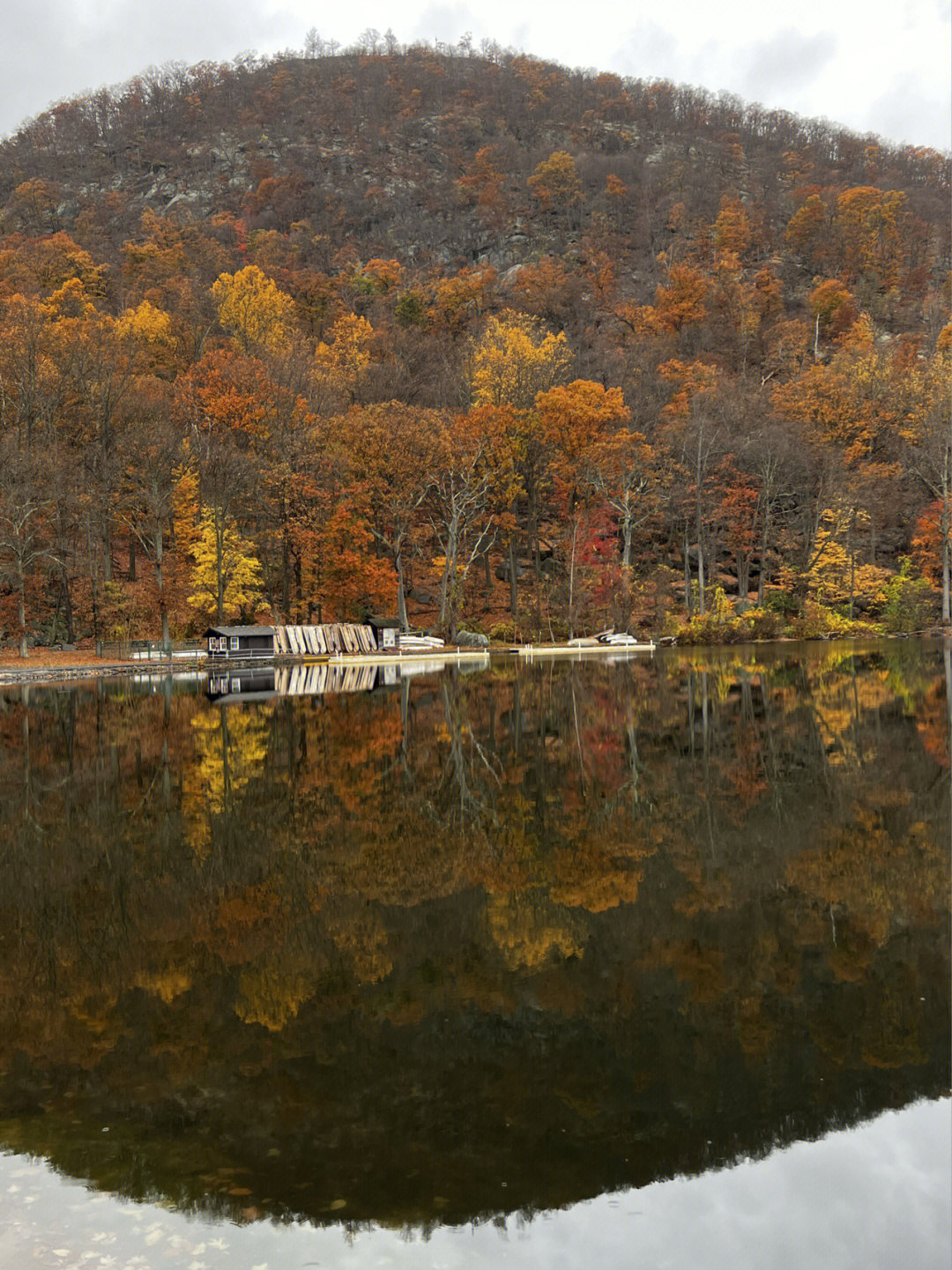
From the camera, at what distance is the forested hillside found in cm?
5988

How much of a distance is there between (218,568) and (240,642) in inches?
224

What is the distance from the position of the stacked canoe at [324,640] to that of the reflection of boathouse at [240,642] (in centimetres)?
123

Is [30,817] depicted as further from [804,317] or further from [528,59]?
[528,59]

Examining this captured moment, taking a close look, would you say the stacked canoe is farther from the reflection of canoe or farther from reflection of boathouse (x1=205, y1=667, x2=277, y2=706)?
the reflection of canoe

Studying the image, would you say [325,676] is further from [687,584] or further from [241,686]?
[687,584]

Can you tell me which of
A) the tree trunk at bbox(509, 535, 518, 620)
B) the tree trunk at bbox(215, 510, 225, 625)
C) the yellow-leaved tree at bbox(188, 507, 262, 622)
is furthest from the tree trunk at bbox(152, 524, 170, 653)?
the tree trunk at bbox(509, 535, 518, 620)

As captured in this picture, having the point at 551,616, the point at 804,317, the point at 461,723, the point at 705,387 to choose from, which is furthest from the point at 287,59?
the point at 461,723

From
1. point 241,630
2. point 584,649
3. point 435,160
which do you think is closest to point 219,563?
point 241,630

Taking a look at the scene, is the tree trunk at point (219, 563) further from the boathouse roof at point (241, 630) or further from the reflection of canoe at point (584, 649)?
the reflection of canoe at point (584, 649)

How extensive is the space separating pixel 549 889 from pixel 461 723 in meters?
13.5

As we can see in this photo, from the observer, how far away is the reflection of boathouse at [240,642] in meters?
52.4

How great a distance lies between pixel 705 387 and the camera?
78.8 m

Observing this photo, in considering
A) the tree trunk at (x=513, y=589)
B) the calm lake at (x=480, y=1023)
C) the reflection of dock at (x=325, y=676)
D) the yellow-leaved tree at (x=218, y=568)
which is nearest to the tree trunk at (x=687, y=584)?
the tree trunk at (x=513, y=589)

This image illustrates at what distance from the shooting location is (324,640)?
192ft
